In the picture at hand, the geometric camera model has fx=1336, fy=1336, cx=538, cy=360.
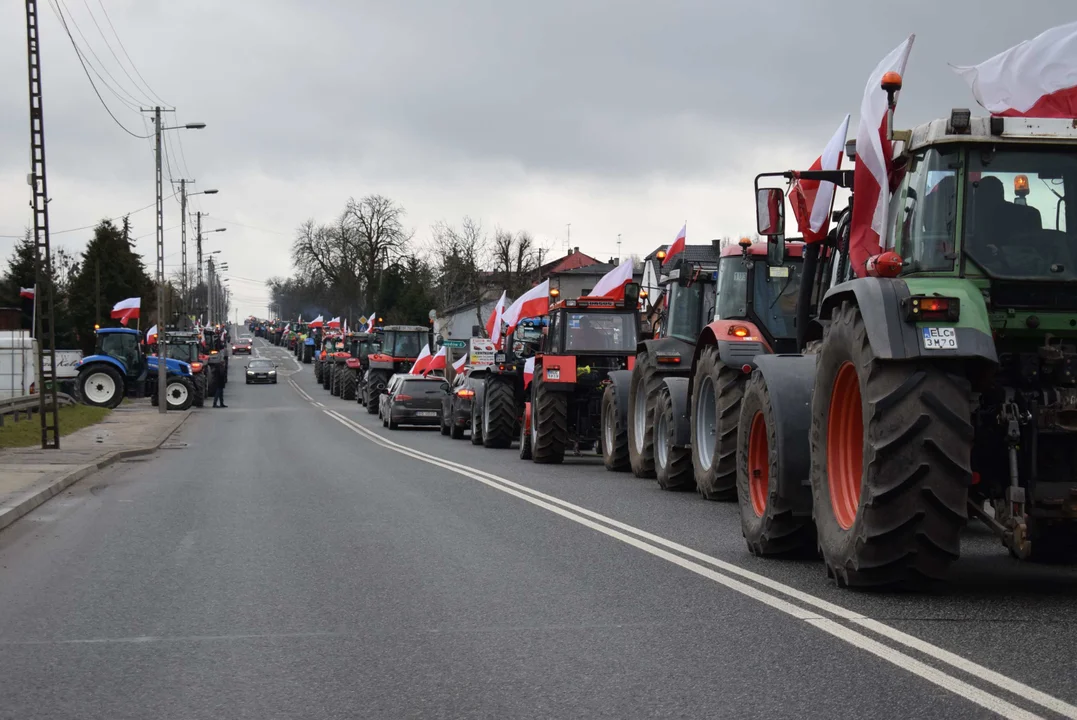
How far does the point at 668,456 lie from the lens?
15289 millimetres

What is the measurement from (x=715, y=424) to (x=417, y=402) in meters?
23.8

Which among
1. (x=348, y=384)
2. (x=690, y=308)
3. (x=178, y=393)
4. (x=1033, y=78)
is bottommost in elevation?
(x=348, y=384)

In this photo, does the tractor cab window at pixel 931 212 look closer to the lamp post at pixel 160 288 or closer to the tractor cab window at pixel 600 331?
the tractor cab window at pixel 600 331

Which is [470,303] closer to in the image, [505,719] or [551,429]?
[551,429]

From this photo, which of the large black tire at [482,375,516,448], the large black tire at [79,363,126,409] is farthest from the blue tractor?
the large black tire at [482,375,516,448]

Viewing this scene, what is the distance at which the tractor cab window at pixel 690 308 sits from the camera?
16.7 m

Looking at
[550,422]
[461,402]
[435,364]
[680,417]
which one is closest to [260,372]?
[435,364]

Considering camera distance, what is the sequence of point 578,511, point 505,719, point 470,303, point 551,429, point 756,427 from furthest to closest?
point 470,303 < point 551,429 < point 578,511 < point 756,427 < point 505,719

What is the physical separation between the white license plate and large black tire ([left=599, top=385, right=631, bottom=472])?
37.8ft

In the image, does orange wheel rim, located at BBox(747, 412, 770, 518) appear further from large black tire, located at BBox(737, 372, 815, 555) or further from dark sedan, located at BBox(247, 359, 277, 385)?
dark sedan, located at BBox(247, 359, 277, 385)

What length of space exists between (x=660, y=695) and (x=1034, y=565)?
14.5 ft

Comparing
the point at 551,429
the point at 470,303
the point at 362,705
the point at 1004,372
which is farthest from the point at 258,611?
the point at 470,303

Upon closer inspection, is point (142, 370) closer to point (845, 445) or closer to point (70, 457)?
point (70, 457)

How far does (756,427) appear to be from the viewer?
9719 mm
